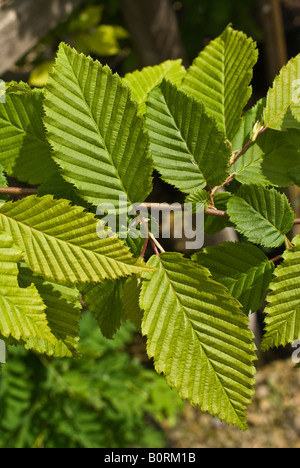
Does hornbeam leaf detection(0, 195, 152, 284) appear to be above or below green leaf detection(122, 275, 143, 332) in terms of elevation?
above

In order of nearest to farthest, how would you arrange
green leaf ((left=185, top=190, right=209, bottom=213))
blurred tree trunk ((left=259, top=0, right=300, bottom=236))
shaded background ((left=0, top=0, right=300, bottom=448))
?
green leaf ((left=185, top=190, right=209, bottom=213)) → shaded background ((left=0, top=0, right=300, bottom=448)) → blurred tree trunk ((left=259, top=0, right=300, bottom=236))

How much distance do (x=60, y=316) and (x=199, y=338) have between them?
0.21 m

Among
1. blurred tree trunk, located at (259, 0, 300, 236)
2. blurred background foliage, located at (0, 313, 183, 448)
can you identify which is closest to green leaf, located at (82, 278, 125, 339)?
blurred background foliage, located at (0, 313, 183, 448)

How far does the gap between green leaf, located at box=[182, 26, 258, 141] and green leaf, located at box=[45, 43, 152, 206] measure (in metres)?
0.16

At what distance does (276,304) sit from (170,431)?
113 inches

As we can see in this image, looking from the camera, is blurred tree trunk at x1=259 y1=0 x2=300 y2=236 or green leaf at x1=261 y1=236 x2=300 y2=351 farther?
blurred tree trunk at x1=259 y1=0 x2=300 y2=236

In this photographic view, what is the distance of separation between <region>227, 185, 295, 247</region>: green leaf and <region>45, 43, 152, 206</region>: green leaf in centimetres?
14

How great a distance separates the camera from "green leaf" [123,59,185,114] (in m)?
0.74

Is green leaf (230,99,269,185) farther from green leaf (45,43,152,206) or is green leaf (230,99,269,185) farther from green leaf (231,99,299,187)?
green leaf (45,43,152,206)

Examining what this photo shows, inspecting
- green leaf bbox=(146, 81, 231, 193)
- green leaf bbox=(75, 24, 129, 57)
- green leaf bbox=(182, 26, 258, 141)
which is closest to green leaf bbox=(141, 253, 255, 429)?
green leaf bbox=(146, 81, 231, 193)

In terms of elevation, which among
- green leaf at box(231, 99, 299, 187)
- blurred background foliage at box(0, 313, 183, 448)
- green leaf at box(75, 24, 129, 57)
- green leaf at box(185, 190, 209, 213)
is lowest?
blurred background foliage at box(0, 313, 183, 448)

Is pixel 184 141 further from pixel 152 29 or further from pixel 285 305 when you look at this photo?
pixel 152 29

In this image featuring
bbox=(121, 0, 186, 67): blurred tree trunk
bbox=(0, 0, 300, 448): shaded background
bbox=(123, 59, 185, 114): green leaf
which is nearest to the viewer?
bbox=(123, 59, 185, 114): green leaf
